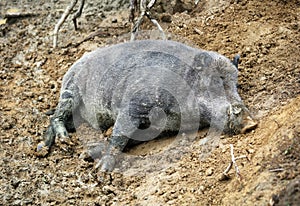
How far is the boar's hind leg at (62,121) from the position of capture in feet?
22.0

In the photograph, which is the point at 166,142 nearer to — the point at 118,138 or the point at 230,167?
the point at 118,138

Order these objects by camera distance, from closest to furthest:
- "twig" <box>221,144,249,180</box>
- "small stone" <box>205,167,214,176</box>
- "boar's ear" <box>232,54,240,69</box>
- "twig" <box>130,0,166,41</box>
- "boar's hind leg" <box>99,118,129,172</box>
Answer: "twig" <box>221,144,249,180</box>
"small stone" <box>205,167,214,176</box>
"boar's hind leg" <box>99,118,129,172</box>
"boar's ear" <box>232,54,240,69</box>
"twig" <box>130,0,166,41</box>

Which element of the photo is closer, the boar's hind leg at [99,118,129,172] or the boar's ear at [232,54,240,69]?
the boar's hind leg at [99,118,129,172]

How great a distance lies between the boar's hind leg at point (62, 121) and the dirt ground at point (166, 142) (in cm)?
16

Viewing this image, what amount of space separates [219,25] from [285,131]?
10.7 ft

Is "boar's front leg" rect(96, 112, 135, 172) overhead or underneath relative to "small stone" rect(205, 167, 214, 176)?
underneath

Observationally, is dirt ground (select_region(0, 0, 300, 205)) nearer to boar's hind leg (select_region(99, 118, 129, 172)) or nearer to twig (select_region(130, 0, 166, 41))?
boar's hind leg (select_region(99, 118, 129, 172))

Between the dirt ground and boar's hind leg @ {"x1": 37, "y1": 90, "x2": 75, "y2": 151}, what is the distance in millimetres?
158

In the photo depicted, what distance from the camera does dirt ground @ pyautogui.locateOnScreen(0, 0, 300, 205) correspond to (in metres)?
4.89

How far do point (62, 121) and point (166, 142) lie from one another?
4.60 ft

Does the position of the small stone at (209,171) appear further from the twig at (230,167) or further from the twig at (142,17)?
the twig at (142,17)

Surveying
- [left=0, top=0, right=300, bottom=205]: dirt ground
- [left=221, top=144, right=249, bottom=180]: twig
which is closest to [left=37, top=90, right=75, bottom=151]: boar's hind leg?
[left=0, top=0, right=300, bottom=205]: dirt ground

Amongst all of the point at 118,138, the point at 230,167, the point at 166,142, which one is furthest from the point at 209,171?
the point at 118,138

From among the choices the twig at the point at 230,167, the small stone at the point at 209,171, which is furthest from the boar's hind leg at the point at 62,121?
the twig at the point at 230,167
